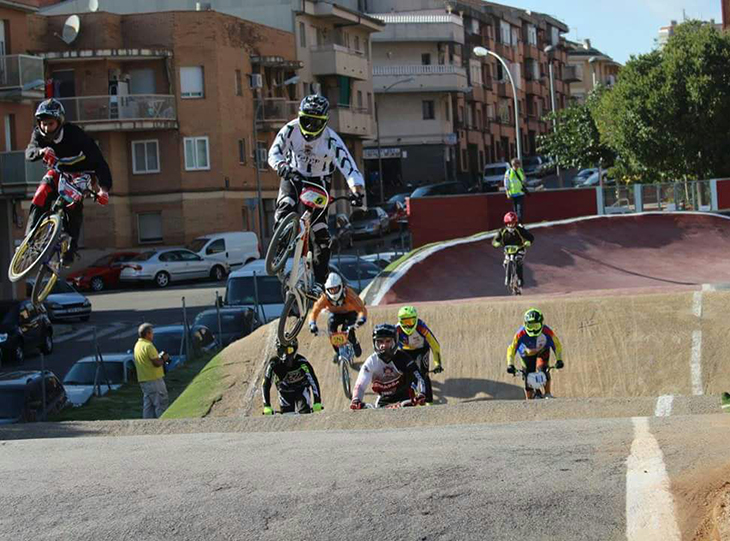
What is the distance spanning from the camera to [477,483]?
8539 mm

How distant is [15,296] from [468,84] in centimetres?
5621

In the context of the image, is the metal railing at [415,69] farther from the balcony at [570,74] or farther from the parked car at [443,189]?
the balcony at [570,74]

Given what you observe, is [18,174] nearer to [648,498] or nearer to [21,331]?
[21,331]

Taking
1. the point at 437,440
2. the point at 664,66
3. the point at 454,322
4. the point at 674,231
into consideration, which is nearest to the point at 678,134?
the point at 664,66

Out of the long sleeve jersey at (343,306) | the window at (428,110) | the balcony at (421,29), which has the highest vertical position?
the balcony at (421,29)

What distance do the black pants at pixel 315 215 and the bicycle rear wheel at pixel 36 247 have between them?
2572 mm

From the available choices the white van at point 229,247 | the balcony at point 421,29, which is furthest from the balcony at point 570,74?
the white van at point 229,247

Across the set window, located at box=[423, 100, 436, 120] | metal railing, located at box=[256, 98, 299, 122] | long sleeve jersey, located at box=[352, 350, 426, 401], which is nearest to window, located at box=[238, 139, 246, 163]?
metal railing, located at box=[256, 98, 299, 122]

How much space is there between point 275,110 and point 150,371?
4086 centimetres

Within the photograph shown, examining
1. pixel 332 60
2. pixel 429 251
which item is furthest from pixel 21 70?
pixel 332 60

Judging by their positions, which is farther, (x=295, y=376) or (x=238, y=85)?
(x=238, y=85)

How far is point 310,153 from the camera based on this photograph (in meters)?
14.0

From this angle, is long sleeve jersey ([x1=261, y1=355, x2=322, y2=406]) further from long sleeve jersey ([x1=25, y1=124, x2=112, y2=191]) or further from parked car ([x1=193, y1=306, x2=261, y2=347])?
parked car ([x1=193, y1=306, x2=261, y2=347])

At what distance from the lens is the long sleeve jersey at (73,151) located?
1253 centimetres
